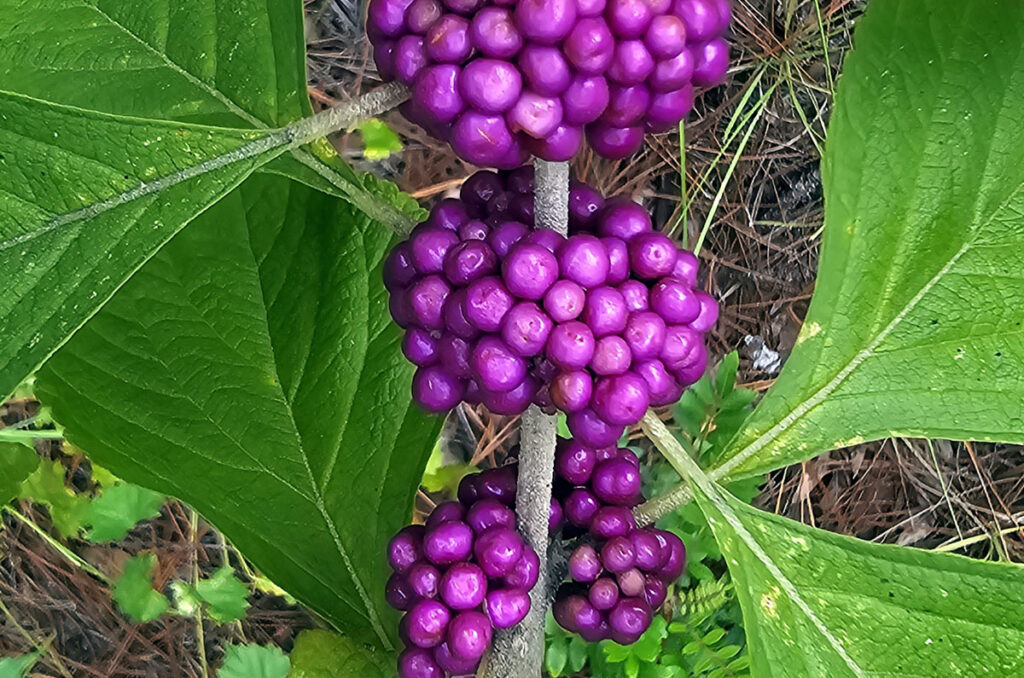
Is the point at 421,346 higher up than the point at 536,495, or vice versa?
the point at 421,346

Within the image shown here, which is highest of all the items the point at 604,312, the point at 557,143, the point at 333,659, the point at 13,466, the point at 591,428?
the point at 557,143

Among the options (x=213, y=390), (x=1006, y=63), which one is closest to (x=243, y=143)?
(x=213, y=390)

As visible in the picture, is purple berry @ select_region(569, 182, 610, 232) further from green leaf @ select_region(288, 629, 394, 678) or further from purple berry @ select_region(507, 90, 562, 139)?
green leaf @ select_region(288, 629, 394, 678)

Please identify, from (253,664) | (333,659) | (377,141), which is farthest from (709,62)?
(377,141)

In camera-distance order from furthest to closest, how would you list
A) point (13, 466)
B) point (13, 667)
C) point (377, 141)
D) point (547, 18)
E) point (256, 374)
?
point (377, 141) → point (13, 667) → point (13, 466) → point (256, 374) → point (547, 18)

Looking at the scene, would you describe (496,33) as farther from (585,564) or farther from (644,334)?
(585,564)

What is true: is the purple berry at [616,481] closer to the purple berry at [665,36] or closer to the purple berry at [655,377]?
the purple berry at [655,377]

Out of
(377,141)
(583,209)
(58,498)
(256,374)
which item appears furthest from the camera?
(377,141)

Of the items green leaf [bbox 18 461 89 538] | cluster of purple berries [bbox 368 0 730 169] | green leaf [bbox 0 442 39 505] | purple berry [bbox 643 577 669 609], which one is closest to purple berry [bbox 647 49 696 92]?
cluster of purple berries [bbox 368 0 730 169]
